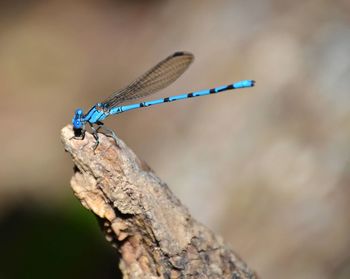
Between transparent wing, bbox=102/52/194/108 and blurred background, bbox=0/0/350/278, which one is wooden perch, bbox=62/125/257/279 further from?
blurred background, bbox=0/0/350/278

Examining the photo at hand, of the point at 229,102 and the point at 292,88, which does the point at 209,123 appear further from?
the point at 292,88

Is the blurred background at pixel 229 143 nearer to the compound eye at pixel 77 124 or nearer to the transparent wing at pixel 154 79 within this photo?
the transparent wing at pixel 154 79

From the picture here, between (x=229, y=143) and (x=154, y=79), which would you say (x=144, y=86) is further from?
(x=229, y=143)

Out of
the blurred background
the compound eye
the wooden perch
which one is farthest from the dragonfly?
the blurred background

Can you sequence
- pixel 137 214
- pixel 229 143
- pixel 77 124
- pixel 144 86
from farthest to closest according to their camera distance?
pixel 229 143
pixel 144 86
pixel 77 124
pixel 137 214

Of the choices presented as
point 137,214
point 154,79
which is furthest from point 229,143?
point 137,214

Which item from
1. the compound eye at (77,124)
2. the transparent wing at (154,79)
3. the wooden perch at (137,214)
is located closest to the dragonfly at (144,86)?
the transparent wing at (154,79)
